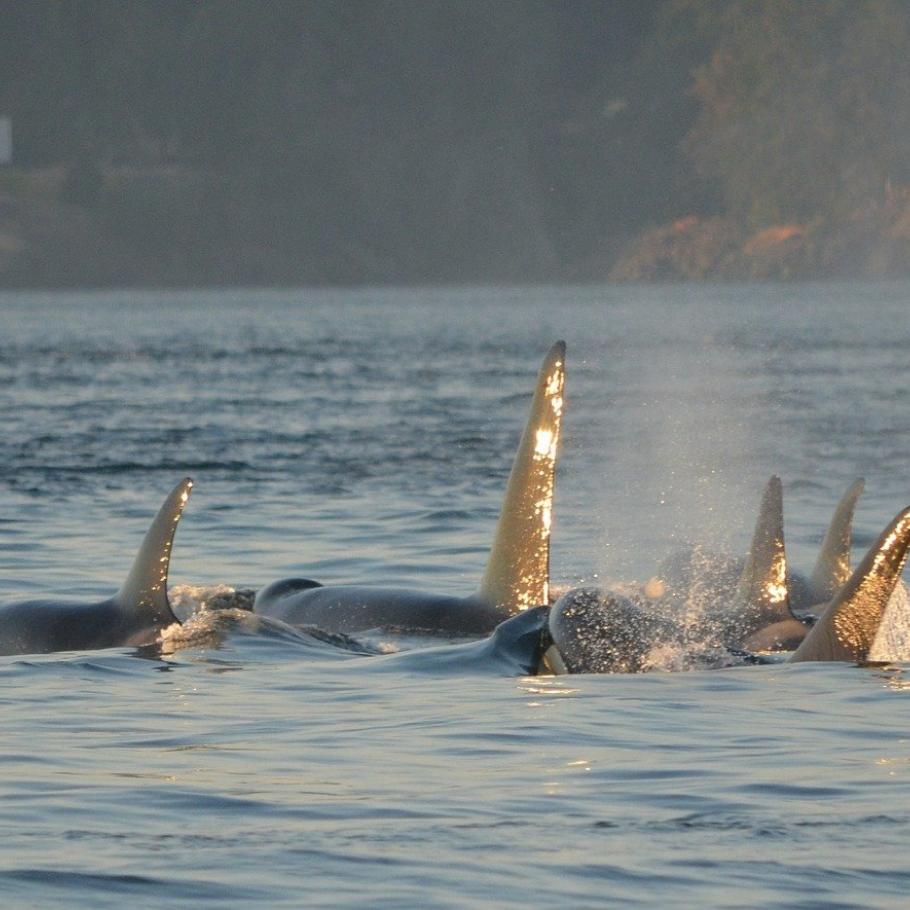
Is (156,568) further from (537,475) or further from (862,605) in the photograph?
(862,605)

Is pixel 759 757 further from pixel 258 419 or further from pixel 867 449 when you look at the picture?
pixel 258 419

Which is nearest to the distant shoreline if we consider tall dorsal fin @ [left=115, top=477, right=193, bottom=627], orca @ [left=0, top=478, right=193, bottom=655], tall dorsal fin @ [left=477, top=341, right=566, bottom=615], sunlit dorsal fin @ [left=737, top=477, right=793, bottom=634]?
orca @ [left=0, top=478, right=193, bottom=655]

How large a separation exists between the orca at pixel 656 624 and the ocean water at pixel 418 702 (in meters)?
0.13

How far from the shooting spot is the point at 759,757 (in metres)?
9.69

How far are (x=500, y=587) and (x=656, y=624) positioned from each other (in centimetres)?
112

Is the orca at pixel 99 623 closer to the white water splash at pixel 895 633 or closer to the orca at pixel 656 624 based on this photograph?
the orca at pixel 656 624

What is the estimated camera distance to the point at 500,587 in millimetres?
12398

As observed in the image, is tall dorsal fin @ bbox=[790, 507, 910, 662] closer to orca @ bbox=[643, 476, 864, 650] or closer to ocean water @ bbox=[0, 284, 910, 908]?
ocean water @ bbox=[0, 284, 910, 908]

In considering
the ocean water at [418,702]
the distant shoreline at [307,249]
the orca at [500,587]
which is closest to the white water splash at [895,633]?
the ocean water at [418,702]

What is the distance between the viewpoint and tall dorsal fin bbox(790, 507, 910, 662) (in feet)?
34.8

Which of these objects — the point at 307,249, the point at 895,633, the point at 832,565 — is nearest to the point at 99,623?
the point at 895,633

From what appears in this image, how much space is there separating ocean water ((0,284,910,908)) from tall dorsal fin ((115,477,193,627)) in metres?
0.26

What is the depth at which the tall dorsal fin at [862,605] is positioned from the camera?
1059 centimetres

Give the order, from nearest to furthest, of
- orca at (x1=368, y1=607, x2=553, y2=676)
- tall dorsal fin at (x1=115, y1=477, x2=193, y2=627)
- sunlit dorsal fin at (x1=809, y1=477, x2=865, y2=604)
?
1. orca at (x1=368, y1=607, x2=553, y2=676)
2. tall dorsal fin at (x1=115, y1=477, x2=193, y2=627)
3. sunlit dorsal fin at (x1=809, y1=477, x2=865, y2=604)
